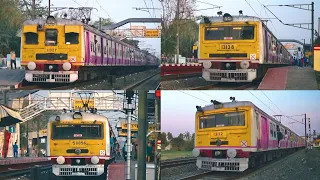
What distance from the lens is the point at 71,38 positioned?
8367 mm

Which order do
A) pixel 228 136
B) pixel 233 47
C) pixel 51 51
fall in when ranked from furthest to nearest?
pixel 51 51, pixel 233 47, pixel 228 136

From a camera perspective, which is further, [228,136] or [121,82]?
[121,82]

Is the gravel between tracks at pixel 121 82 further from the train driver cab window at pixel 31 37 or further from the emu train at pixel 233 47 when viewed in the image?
the train driver cab window at pixel 31 37

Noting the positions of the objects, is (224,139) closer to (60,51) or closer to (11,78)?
(60,51)

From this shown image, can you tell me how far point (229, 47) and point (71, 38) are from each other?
2.24 m

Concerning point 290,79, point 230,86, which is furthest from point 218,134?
point 290,79

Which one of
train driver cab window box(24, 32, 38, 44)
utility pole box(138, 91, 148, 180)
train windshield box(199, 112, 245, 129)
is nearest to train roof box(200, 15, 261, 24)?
train windshield box(199, 112, 245, 129)

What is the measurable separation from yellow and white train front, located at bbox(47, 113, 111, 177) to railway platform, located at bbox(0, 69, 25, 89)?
71cm

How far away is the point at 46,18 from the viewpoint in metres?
8.13

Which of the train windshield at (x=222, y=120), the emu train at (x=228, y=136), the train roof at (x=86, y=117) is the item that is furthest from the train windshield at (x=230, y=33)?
the train roof at (x=86, y=117)

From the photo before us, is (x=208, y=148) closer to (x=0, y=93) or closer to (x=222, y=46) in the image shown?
(x=222, y=46)

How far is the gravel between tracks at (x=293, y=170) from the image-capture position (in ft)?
24.6

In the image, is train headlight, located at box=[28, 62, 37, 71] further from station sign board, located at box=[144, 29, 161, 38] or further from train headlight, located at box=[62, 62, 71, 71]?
station sign board, located at box=[144, 29, 161, 38]

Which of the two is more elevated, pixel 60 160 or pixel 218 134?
pixel 218 134
